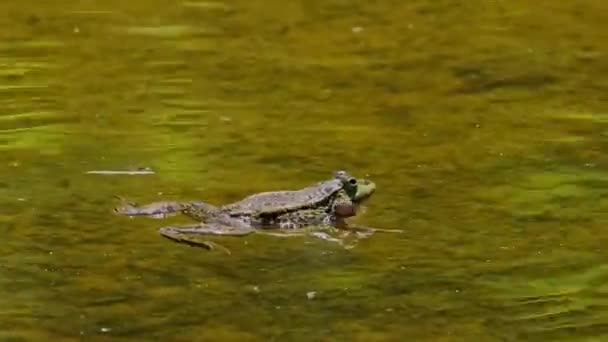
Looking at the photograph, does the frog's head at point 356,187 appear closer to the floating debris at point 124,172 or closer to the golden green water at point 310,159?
the golden green water at point 310,159

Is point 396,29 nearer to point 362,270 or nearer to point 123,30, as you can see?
point 123,30

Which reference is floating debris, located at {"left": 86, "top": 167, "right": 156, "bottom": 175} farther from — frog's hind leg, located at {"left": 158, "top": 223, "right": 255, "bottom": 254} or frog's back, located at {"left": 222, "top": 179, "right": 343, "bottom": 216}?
frog's hind leg, located at {"left": 158, "top": 223, "right": 255, "bottom": 254}

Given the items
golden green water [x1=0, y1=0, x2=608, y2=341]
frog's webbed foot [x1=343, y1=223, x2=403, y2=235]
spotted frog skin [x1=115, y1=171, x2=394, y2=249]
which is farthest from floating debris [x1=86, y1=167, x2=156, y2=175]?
frog's webbed foot [x1=343, y1=223, x2=403, y2=235]

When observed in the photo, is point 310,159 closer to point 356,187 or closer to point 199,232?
point 356,187

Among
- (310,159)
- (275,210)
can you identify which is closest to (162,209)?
(275,210)

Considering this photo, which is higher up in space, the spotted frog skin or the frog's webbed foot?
the spotted frog skin

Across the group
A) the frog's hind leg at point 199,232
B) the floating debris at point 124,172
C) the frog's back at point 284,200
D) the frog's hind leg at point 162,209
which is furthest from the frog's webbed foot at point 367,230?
the floating debris at point 124,172
